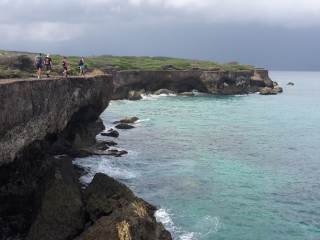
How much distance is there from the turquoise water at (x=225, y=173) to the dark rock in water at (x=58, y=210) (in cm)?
441

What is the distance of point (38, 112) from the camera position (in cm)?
1945

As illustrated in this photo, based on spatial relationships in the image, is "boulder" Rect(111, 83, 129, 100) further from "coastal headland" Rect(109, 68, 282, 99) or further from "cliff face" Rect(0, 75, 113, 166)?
"cliff face" Rect(0, 75, 113, 166)

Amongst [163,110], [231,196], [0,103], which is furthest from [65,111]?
[163,110]

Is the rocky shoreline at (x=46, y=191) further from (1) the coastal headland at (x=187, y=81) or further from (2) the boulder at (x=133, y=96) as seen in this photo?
(1) the coastal headland at (x=187, y=81)

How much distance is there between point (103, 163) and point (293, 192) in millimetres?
13544

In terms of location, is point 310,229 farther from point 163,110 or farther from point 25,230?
point 163,110

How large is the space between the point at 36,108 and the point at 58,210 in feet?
18.2

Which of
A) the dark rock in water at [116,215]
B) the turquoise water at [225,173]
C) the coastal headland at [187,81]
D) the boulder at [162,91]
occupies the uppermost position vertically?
the coastal headland at [187,81]

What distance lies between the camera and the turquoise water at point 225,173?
62.2 ft

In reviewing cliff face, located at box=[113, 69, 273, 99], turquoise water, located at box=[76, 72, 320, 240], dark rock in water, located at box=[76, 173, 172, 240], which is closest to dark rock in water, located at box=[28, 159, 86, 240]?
dark rock in water, located at box=[76, 173, 172, 240]

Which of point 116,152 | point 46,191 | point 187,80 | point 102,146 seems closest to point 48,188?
point 46,191

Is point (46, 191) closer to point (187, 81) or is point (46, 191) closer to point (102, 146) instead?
point (102, 146)

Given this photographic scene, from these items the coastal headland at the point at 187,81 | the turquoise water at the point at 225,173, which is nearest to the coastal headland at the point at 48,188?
the turquoise water at the point at 225,173

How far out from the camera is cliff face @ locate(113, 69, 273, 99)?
8269 cm
